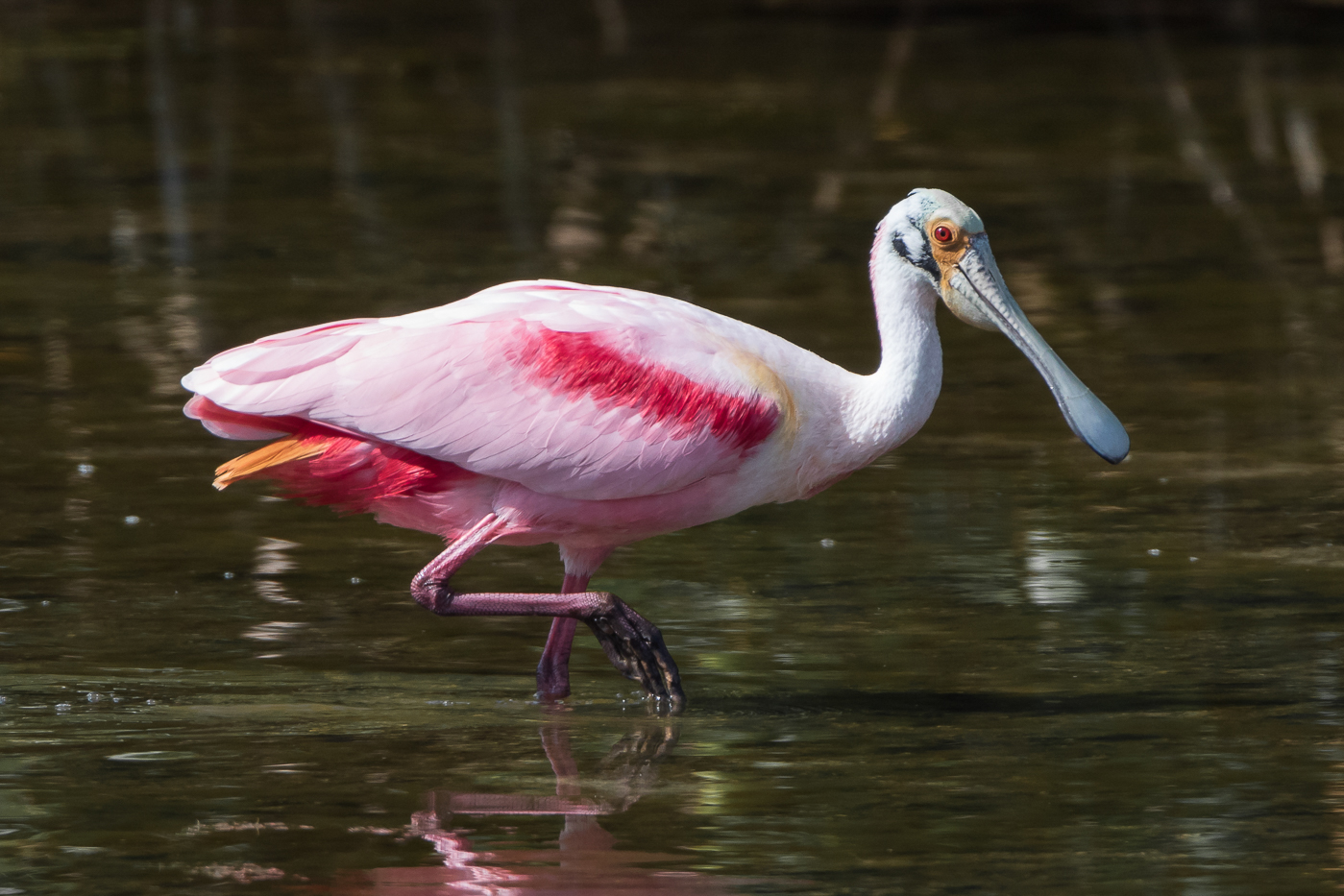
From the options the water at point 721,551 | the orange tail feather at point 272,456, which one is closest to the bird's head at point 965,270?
the water at point 721,551

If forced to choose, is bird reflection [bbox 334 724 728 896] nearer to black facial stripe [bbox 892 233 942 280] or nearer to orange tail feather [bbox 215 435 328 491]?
orange tail feather [bbox 215 435 328 491]

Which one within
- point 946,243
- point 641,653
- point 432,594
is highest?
point 946,243

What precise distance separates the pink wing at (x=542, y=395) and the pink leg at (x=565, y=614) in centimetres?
26

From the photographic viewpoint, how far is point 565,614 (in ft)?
23.5

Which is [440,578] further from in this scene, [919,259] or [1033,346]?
[1033,346]

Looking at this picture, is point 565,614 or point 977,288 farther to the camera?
point 977,288

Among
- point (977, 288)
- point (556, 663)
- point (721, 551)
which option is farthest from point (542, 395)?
point (721, 551)

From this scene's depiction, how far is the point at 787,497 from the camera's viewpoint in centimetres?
744

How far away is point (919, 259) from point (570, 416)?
3.73 ft

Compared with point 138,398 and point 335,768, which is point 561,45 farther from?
point 335,768

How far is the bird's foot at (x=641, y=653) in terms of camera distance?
7.00m

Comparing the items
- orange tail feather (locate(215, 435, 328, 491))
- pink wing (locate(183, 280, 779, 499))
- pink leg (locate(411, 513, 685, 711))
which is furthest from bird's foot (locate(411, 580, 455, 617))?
orange tail feather (locate(215, 435, 328, 491))

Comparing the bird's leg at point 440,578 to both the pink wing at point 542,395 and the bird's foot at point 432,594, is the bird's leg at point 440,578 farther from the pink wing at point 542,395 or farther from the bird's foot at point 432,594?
the pink wing at point 542,395

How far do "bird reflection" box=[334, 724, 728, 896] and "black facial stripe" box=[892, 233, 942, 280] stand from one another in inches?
70.2
